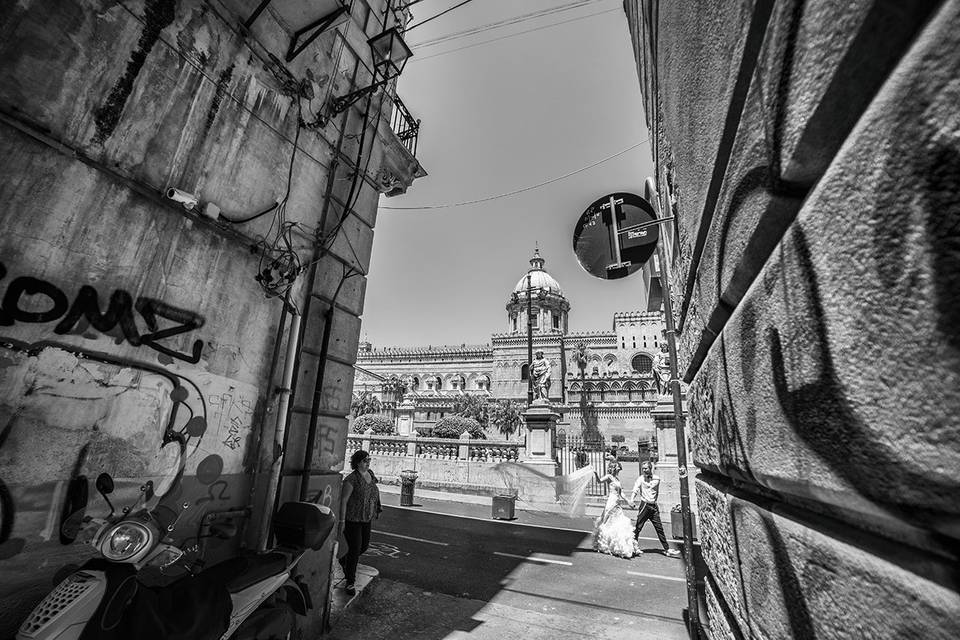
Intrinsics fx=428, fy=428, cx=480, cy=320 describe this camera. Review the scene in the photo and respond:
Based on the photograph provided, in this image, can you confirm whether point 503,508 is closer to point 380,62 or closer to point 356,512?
point 356,512

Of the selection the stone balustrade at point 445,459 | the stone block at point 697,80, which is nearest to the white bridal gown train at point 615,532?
the stone block at point 697,80

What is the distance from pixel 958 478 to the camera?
600mm

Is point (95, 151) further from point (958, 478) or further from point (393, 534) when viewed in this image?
point (393, 534)

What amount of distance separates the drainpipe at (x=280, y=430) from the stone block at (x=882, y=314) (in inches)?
177

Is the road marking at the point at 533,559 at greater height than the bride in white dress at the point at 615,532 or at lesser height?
lesser

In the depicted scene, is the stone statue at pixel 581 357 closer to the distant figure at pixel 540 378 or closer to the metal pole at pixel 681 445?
the distant figure at pixel 540 378

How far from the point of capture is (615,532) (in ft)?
29.1

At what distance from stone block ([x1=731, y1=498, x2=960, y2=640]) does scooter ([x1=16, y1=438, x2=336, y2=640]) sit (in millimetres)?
3035

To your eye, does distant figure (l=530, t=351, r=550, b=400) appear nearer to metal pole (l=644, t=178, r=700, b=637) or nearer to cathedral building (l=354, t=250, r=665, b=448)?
metal pole (l=644, t=178, r=700, b=637)

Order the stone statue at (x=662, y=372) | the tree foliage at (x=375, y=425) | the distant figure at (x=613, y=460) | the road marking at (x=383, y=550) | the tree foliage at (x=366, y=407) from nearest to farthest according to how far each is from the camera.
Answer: the road marking at (x=383, y=550) → the distant figure at (x=613, y=460) → the stone statue at (x=662, y=372) → the tree foliage at (x=375, y=425) → the tree foliage at (x=366, y=407)

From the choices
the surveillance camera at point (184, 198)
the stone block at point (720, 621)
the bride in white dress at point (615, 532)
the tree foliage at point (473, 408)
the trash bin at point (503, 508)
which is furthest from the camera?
the tree foliage at point (473, 408)

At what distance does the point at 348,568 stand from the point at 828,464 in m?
6.37

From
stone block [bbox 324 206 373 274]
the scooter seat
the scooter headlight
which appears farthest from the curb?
stone block [bbox 324 206 373 274]

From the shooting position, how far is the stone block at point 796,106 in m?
0.78
